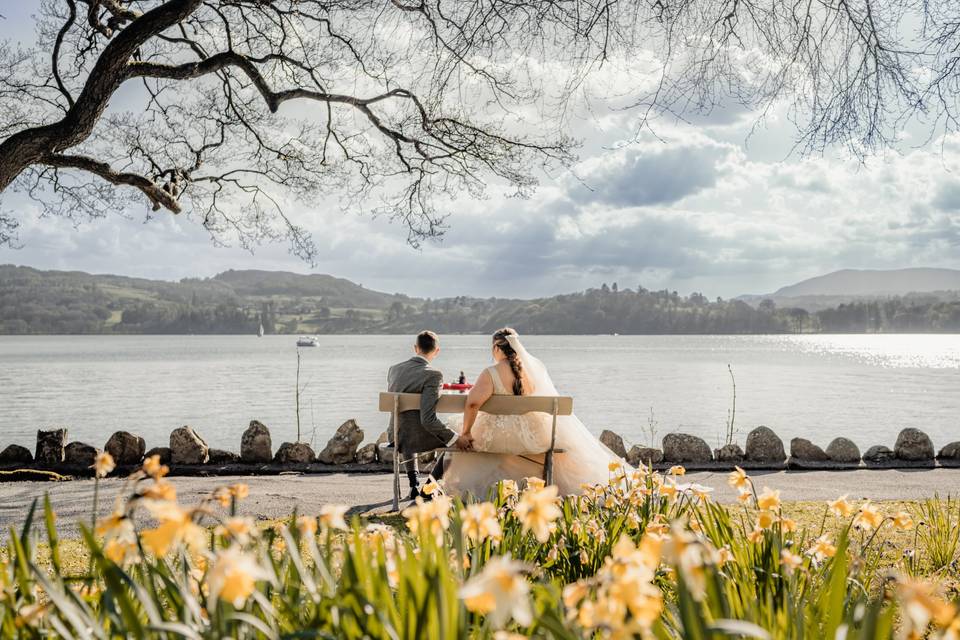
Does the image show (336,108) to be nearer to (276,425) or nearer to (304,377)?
(276,425)

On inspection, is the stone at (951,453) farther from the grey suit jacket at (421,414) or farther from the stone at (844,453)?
the grey suit jacket at (421,414)

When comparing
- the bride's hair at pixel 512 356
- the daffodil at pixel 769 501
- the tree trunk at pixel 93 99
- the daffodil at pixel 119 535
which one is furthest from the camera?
the tree trunk at pixel 93 99

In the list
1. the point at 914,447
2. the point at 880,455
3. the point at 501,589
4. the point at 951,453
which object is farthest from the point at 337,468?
the point at 501,589

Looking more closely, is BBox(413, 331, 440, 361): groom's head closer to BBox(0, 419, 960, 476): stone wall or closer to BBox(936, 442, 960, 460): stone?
BBox(0, 419, 960, 476): stone wall

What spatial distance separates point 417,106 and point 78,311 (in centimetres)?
16283

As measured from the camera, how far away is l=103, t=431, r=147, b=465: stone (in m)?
10.4

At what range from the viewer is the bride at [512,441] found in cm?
718

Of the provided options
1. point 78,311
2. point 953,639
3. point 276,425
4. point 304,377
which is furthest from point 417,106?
point 78,311

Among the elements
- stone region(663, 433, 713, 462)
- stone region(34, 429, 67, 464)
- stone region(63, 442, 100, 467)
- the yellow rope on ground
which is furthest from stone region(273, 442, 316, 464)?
stone region(663, 433, 713, 462)

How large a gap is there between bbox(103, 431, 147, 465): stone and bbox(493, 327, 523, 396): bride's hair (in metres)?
5.72

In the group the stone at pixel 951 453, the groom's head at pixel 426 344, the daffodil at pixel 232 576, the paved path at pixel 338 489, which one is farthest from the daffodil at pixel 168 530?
the stone at pixel 951 453

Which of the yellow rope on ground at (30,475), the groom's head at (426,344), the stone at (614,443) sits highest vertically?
the groom's head at (426,344)

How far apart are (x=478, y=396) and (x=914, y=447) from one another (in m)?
6.61

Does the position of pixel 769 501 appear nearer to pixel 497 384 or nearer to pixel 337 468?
pixel 497 384
